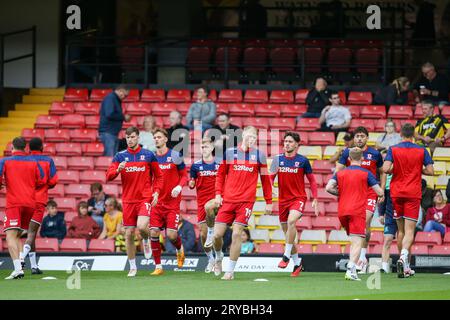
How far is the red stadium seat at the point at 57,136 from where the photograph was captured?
2402 cm

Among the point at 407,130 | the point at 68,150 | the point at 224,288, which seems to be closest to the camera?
the point at 224,288

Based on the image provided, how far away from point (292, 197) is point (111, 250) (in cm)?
457

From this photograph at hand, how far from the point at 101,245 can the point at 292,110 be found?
5902mm

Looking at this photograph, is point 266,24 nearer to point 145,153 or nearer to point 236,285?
point 145,153

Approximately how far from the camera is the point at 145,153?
55.2 ft

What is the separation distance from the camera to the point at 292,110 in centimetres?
2422

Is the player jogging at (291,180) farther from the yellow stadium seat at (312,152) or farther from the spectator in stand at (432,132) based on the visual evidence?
the yellow stadium seat at (312,152)

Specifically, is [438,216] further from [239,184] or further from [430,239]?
[239,184]

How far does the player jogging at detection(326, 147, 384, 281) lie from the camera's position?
51.6 ft

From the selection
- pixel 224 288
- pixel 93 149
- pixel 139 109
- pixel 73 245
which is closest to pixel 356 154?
pixel 224 288

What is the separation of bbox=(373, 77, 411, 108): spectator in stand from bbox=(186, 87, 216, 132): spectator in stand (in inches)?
149

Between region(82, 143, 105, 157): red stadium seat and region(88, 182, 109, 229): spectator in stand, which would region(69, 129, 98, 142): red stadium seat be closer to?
region(82, 143, 105, 157): red stadium seat

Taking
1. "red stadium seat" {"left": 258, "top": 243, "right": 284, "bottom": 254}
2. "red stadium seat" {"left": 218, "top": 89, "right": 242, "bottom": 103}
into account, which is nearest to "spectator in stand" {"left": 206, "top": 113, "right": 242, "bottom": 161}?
"red stadium seat" {"left": 258, "top": 243, "right": 284, "bottom": 254}

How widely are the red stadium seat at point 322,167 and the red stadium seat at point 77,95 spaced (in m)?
5.95
